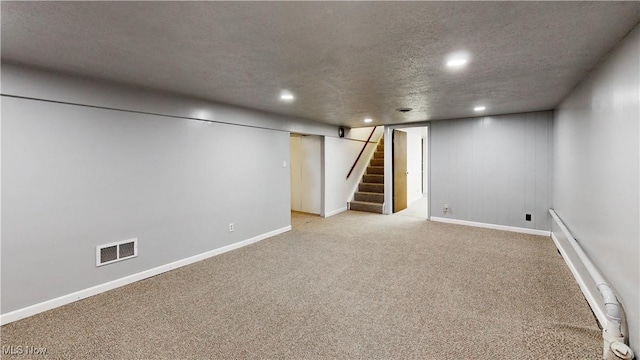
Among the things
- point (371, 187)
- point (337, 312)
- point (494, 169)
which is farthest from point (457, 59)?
point (371, 187)

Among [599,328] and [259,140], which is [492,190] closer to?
[599,328]

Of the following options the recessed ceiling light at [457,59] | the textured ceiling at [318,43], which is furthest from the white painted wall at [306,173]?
the recessed ceiling light at [457,59]

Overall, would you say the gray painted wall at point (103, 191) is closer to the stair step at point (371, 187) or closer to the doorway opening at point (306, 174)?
the doorway opening at point (306, 174)

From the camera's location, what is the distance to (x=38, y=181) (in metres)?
2.48

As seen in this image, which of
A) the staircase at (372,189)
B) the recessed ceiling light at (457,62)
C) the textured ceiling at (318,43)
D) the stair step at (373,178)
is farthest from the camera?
the stair step at (373,178)

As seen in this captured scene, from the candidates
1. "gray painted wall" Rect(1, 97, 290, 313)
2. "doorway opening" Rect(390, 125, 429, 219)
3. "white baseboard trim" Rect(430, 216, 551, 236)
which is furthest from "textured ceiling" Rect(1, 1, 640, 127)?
"doorway opening" Rect(390, 125, 429, 219)

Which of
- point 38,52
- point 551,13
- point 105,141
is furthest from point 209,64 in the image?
point 551,13

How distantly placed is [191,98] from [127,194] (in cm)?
135

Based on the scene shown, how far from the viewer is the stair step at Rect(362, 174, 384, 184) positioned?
24.8 feet

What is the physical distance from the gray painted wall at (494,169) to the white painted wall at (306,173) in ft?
7.97

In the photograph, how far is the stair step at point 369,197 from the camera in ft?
23.1

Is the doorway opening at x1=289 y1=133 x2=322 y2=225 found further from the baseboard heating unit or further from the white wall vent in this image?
the baseboard heating unit

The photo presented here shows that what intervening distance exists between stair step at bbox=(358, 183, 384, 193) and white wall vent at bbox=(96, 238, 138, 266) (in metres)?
5.49

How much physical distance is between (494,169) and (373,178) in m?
3.02
